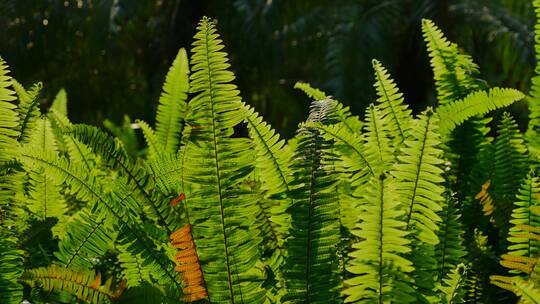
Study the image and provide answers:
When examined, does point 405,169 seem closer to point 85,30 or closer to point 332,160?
point 332,160

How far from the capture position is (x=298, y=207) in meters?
0.91

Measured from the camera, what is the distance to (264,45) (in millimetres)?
9031

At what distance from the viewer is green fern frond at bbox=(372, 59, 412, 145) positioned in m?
1.33

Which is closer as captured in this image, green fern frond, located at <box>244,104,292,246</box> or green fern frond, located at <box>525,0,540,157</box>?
green fern frond, located at <box>244,104,292,246</box>

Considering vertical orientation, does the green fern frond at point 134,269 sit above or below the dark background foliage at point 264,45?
below

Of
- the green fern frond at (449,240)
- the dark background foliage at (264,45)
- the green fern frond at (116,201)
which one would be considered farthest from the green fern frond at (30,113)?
the dark background foliage at (264,45)

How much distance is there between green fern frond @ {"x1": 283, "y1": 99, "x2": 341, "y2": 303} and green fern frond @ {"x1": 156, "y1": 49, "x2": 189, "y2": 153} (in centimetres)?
78

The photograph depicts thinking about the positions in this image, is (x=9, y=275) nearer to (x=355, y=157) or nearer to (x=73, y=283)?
(x=73, y=283)

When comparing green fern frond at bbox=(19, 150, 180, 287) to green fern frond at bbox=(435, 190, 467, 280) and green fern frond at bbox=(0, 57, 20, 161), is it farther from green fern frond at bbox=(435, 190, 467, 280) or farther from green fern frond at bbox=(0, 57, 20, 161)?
green fern frond at bbox=(435, 190, 467, 280)

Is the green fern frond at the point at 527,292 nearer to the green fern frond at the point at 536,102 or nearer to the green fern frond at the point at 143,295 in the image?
the green fern frond at the point at 143,295

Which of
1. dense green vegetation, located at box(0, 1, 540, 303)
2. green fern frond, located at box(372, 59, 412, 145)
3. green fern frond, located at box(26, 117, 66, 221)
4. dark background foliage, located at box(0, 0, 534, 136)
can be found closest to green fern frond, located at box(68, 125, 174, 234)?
dense green vegetation, located at box(0, 1, 540, 303)

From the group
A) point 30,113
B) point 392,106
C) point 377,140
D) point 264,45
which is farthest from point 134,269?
point 264,45

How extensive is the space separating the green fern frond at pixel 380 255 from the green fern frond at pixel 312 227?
51 mm

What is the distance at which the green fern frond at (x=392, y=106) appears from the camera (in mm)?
1331
